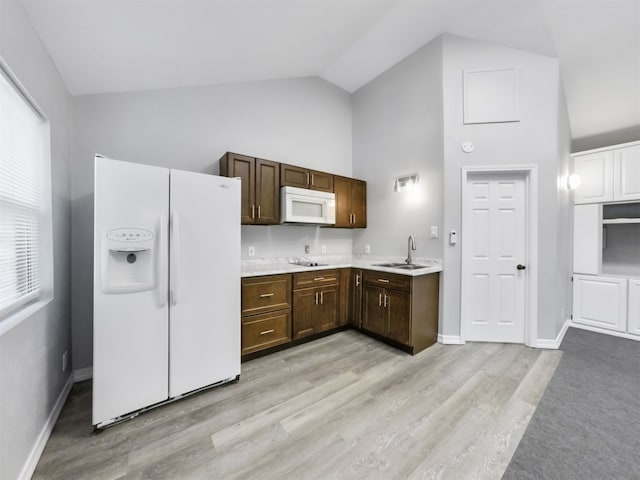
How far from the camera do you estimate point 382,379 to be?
7.41 ft

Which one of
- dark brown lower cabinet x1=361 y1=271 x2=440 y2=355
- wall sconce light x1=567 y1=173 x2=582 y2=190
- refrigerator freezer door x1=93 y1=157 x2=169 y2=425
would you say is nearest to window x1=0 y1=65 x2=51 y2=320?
refrigerator freezer door x1=93 y1=157 x2=169 y2=425

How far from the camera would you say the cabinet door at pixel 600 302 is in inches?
128

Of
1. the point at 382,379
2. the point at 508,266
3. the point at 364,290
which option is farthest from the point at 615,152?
the point at 382,379

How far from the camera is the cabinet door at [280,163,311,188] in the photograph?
301 cm

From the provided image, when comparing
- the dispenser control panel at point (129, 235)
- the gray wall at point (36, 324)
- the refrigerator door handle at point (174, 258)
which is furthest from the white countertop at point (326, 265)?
the gray wall at point (36, 324)

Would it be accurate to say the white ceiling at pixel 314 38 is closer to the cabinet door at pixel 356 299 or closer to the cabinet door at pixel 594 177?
the cabinet door at pixel 594 177

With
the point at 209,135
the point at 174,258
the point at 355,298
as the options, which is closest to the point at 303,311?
the point at 355,298

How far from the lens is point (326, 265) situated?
3.28 meters

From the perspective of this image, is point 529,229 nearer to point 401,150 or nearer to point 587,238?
point 587,238

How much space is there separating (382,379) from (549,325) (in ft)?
7.03

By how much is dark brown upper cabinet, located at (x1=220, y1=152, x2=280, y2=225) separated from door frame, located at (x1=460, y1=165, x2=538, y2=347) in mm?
2206

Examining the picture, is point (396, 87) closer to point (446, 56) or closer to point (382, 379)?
point (446, 56)

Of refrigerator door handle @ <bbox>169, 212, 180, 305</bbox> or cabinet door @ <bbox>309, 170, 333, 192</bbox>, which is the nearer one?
refrigerator door handle @ <bbox>169, 212, 180, 305</bbox>

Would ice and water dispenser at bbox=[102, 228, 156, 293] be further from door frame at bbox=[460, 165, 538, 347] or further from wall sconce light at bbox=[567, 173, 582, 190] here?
wall sconce light at bbox=[567, 173, 582, 190]
